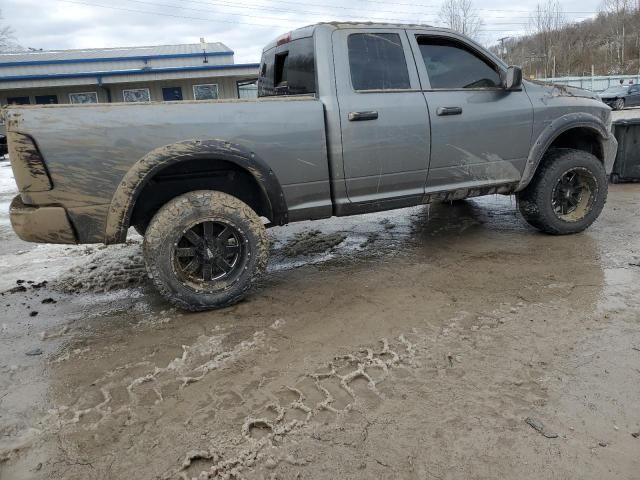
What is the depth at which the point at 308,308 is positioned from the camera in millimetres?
3629

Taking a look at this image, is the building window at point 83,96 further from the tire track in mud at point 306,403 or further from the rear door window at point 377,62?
the tire track in mud at point 306,403

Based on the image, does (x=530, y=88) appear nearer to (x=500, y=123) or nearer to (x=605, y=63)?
(x=500, y=123)

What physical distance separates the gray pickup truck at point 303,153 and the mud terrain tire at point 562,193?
0.02m

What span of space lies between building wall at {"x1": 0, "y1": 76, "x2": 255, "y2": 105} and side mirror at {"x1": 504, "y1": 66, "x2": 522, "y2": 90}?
23.7 meters

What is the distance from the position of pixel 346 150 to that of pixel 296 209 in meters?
0.61

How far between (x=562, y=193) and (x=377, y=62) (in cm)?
246

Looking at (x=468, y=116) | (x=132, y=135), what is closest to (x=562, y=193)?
→ (x=468, y=116)

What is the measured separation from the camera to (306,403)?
2449 mm

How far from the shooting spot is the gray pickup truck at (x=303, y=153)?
3203 mm

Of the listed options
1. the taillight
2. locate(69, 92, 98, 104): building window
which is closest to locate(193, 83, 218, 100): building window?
locate(69, 92, 98, 104): building window

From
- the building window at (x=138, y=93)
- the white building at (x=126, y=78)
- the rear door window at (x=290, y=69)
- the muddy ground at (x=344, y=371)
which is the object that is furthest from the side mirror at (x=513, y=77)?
the building window at (x=138, y=93)

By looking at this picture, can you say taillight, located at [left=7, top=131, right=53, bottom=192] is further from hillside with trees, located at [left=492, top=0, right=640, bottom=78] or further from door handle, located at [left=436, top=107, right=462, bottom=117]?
hillside with trees, located at [left=492, top=0, right=640, bottom=78]

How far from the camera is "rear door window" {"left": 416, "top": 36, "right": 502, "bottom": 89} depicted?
4.26 metres

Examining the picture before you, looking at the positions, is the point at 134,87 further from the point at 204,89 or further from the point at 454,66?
the point at 454,66
